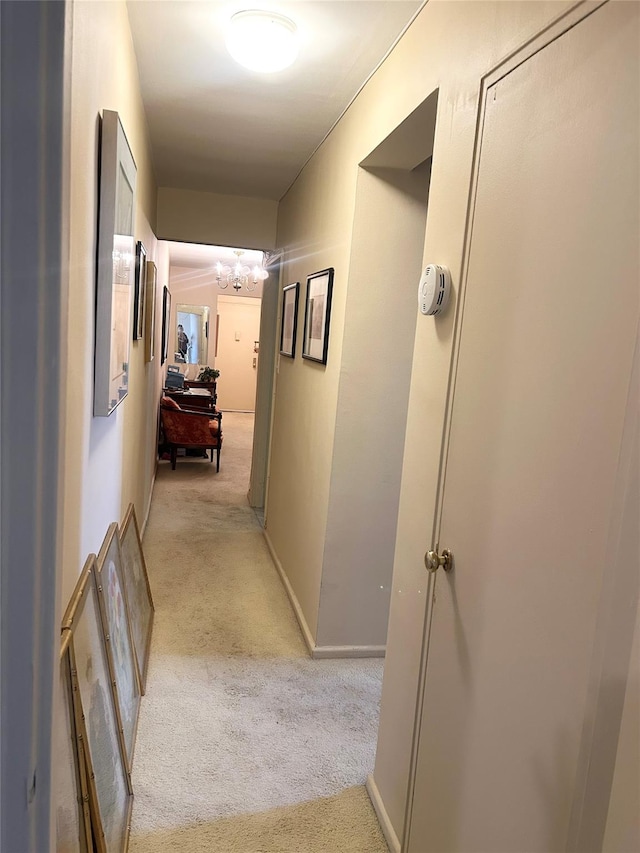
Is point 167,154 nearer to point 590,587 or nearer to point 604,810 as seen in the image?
point 590,587

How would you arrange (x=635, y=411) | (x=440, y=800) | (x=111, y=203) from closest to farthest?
1. (x=635, y=411)
2. (x=440, y=800)
3. (x=111, y=203)

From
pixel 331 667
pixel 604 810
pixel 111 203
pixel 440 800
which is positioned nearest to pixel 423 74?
pixel 111 203

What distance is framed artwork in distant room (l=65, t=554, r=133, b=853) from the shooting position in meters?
1.37

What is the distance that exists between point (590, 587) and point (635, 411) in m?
0.29

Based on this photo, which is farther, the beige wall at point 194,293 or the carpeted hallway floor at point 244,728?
the beige wall at point 194,293

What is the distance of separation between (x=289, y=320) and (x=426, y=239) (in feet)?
7.04

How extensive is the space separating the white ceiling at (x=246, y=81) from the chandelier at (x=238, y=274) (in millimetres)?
1523

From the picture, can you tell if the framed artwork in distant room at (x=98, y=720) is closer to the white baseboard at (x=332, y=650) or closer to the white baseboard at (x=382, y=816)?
the white baseboard at (x=382, y=816)

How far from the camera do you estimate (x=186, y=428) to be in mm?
6207

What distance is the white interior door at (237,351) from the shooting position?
424 inches

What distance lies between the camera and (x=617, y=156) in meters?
0.94

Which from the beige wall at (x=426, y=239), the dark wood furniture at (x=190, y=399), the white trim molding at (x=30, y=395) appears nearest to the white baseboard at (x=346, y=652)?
the beige wall at (x=426, y=239)

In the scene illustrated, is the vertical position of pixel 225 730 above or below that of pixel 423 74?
below

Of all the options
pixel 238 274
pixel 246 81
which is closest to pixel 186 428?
pixel 238 274
